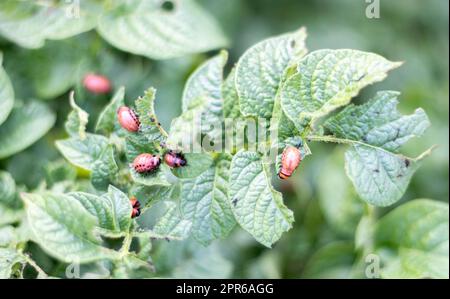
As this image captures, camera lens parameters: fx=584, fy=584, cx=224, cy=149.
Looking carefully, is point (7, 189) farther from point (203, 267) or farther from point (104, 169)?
point (203, 267)

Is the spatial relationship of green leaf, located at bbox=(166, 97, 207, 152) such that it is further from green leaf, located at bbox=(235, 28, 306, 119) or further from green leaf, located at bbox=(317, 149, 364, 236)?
green leaf, located at bbox=(317, 149, 364, 236)

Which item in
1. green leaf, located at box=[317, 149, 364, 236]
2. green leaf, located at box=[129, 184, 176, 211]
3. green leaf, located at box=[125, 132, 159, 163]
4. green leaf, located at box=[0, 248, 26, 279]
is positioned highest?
green leaf, located at box=[125, 132, 159, 163]

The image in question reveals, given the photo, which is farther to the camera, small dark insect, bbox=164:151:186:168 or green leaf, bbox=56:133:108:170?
green leaf, bbox=56:133:108:170

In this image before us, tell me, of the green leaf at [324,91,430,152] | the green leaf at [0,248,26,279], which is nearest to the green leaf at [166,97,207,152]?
the green leaf at [324,91,430,152]

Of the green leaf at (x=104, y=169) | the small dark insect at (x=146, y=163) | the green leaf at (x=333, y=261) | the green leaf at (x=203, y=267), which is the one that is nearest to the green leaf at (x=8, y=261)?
the green leaf at (x=104, y=169)

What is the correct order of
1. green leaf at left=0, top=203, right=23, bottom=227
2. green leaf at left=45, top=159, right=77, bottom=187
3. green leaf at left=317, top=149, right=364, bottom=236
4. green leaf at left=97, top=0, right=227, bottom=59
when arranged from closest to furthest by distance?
green leaf at left=0, top=203, right=23, bottom=227, green leaf at left=45, top=159, right=77, bottom=187, green leaf at left=97, top=0, right=227, bottom=59, green leaf at left=317, top=149, right=364, bottom=236
